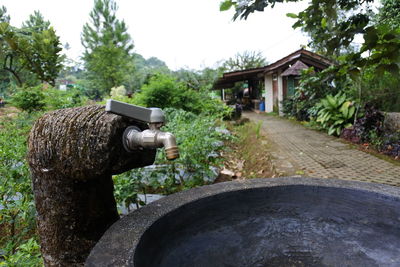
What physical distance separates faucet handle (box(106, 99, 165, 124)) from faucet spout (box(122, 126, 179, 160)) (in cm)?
4

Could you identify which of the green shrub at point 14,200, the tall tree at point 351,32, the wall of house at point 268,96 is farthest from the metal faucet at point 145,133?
the wall of house at point 268,96

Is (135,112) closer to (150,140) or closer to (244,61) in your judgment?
(150,140)

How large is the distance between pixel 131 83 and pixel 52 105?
26517 mm

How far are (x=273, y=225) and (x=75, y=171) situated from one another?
45.0 inches

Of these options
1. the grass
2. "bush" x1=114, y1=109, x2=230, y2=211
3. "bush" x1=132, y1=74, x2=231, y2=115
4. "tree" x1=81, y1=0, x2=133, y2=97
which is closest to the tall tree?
"bush" x1=114, y1=109, x2=230, y2=211

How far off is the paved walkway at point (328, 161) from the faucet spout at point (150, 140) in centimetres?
322

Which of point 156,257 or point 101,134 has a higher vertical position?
point 101,134

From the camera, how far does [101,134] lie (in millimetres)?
972

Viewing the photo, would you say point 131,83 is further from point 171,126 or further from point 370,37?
point 370,37

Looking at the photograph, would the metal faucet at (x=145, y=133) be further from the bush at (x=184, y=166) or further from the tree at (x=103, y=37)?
the tree at (x=103, y=37)

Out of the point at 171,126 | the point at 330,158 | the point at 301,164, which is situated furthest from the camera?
the point at 330,158

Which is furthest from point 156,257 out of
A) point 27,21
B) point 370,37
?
point 27,21

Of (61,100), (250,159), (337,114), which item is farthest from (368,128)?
(61,100)

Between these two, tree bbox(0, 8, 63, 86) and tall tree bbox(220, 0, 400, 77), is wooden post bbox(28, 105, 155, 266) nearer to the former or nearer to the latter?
tall tree bbox(220, 0, 400, 77)
